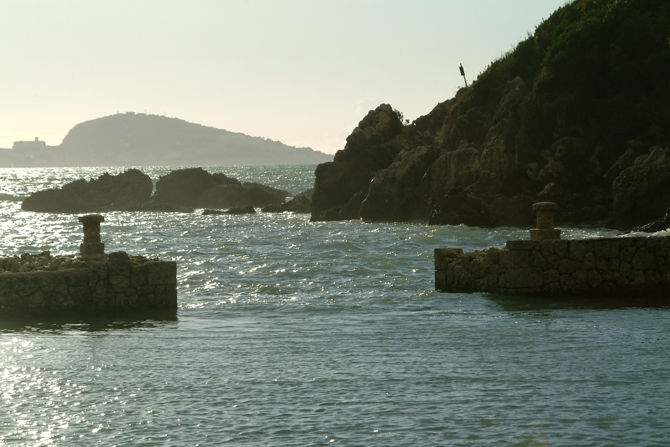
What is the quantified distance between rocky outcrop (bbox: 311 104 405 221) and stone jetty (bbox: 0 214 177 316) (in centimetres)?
3720

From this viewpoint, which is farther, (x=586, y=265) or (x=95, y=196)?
(x=95, y=196)

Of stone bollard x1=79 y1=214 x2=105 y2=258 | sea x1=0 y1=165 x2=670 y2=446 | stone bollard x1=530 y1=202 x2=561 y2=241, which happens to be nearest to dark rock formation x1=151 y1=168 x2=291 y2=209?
sea x1=0 y1=165 x2=670 y2=446

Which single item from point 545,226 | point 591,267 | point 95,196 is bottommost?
point 591,267

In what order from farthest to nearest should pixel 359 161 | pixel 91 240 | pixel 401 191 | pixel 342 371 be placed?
pixel 359 161 < pixel 401 191 < pixel 91 240 < pixel 342 371

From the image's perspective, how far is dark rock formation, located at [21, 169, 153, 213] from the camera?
74812 mm

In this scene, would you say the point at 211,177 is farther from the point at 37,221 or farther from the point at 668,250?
the point at 668,250

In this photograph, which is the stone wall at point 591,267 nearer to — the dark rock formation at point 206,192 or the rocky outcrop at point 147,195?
the rocky outcrop at point 147,195

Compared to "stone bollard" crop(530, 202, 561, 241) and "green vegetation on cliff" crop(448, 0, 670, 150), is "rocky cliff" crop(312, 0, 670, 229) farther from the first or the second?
"stone bollard" crop(530, 202, 561, 241)

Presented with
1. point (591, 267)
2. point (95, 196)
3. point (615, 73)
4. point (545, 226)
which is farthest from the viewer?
point (95, 196)

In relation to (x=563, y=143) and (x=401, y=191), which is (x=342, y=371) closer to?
(x=563, y=143)

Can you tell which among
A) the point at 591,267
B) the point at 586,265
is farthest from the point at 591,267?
the point at 586,265

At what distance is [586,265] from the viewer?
716 inches

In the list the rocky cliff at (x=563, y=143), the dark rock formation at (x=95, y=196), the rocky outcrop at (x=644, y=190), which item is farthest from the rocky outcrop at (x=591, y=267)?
the dark rock formation at (x=95, y=196)

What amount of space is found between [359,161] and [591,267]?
38.4 metres
